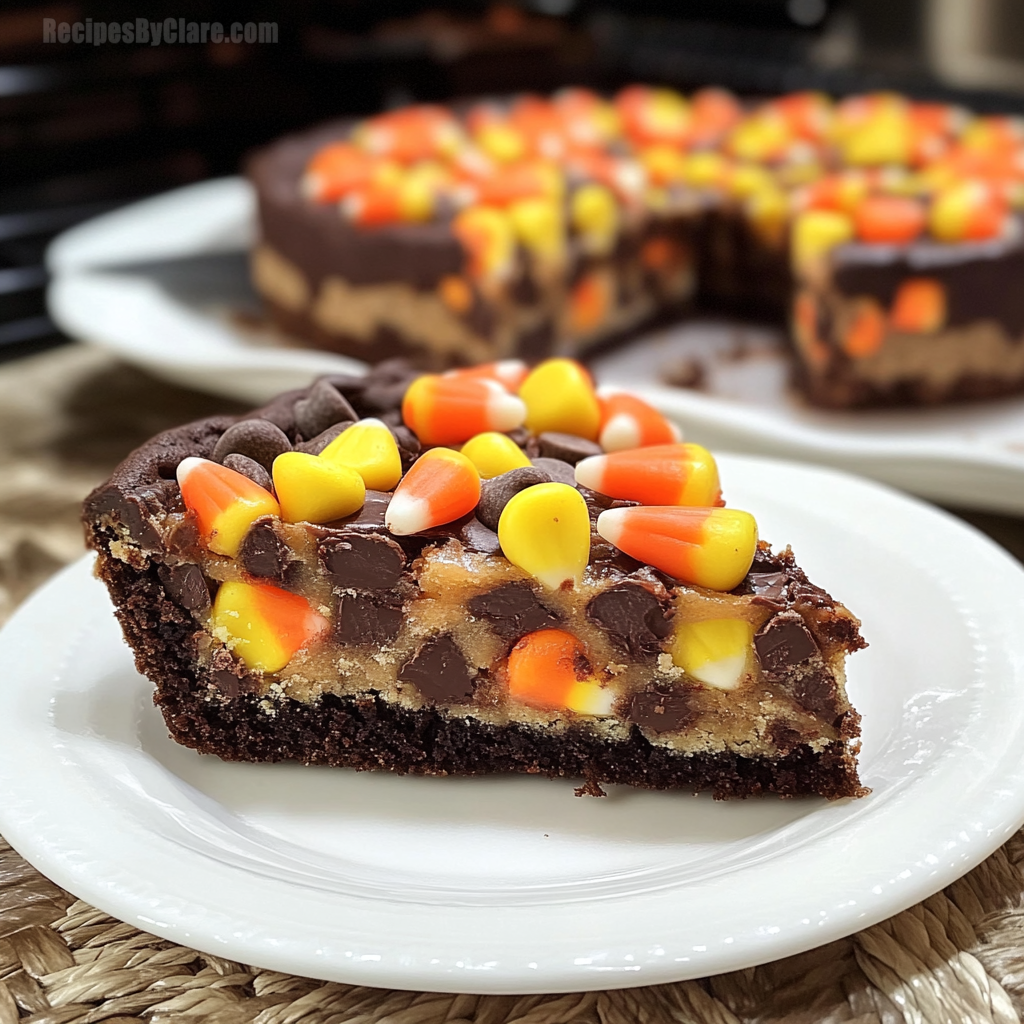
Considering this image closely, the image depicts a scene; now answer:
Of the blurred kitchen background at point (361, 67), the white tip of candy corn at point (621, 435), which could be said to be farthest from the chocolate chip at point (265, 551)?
the blurred kitchen background at point (361, 67)

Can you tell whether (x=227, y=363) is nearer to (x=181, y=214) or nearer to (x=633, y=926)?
(x=181, y=214)

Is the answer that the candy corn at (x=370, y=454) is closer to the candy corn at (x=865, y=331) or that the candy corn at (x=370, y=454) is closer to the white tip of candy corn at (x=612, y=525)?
the white tip of candy corn at (x=612, y=525)

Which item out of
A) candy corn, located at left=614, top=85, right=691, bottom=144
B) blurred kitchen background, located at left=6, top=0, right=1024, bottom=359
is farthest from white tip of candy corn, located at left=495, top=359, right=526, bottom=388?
blurred kitchen background, located at left=6, top=0, right=1024, bottom=359

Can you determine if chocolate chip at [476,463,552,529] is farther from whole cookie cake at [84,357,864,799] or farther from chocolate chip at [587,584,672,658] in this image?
chocolate chip at [587,584,672,658]

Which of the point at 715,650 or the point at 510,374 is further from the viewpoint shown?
the point at 510,374

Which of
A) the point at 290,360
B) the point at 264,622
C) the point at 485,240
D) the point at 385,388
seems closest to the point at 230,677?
the point at 264,622

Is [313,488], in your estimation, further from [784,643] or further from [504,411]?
[784,643]
